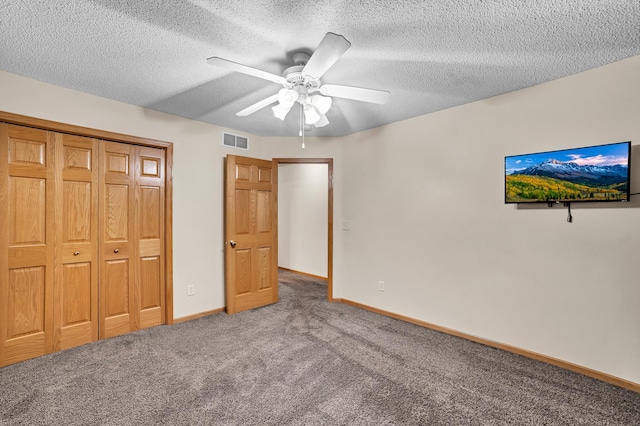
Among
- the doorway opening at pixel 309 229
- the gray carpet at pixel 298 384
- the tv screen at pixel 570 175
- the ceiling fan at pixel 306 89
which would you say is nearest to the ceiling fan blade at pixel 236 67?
the ceiling fan at pixel 306 89

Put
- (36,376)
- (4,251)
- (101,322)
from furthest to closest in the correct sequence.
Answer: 1. (101,322)
2. (4,251)
3. (36,376)

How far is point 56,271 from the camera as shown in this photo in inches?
103

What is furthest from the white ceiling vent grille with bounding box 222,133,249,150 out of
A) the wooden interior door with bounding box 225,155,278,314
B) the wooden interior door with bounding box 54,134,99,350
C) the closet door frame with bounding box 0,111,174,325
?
the wooden interior door with bounding box 54,134,99,350

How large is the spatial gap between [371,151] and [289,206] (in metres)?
2.90

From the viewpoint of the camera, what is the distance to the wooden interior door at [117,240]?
287 cm

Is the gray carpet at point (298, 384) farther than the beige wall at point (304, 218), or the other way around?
the beige wall at point (304, 218)

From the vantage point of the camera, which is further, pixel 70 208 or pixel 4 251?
pixel 70 208

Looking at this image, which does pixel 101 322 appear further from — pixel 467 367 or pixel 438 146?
pixel 438 146

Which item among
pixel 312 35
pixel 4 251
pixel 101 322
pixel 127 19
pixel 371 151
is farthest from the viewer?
pixel 371 151

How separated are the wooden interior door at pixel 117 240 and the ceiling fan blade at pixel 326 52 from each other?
7.78 ft

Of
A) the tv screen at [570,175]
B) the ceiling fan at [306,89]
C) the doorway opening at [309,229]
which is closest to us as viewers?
the ceiling fan at [306,89]

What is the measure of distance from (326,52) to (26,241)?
293 cm

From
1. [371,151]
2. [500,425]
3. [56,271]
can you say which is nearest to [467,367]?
[500,425]

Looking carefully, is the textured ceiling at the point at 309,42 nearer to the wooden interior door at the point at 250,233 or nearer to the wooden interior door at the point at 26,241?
the wooden interior door at the point at 26,241
